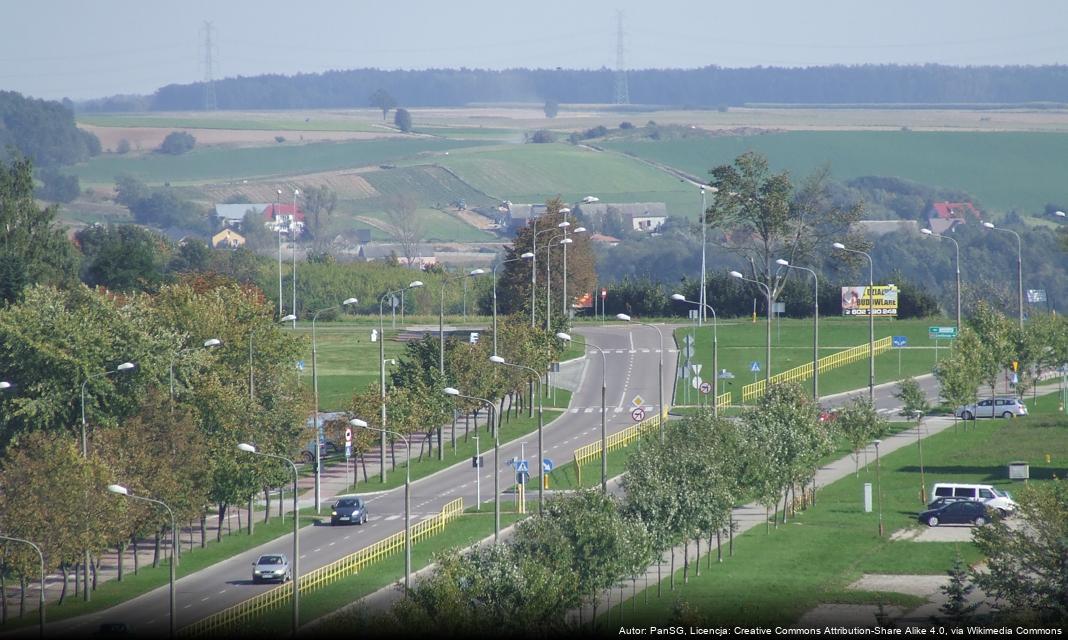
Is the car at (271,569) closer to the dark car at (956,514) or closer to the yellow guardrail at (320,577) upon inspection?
the yellow guardrail at (320,577)

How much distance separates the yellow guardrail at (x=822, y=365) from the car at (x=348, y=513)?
26.3 meters

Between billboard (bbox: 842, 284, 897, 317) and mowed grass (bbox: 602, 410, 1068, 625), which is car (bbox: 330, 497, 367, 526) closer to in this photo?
mowed grass (bbox: 602, 410, 1068, 625)

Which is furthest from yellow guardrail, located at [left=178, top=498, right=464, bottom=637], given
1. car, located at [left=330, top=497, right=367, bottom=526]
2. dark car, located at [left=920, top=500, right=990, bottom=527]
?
dark car, located at [left=920, top=500, right=990, bottom=527]

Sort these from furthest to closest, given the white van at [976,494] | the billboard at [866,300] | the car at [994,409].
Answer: the billboard at [866,300] → the car at [994,409] → the white van at [976,494]

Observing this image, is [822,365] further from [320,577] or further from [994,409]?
[320,577]

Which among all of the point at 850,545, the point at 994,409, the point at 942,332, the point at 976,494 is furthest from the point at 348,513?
the point at 942,332

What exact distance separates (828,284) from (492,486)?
52.7 metres

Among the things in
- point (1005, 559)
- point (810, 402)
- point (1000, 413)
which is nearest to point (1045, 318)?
point (1000, 413)

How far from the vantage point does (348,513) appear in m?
57.8

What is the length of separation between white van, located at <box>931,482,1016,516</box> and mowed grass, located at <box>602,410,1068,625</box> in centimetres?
120

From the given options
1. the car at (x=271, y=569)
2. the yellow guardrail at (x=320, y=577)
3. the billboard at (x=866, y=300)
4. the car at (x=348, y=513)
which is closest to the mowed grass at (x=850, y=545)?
the yellow guardrail at (x=320, y=577)

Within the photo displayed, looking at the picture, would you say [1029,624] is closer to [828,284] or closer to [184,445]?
[184,445]

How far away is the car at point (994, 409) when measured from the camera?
72.4 m

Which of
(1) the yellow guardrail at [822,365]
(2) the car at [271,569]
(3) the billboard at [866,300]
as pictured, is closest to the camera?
(2) the car at [271,569]
